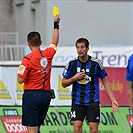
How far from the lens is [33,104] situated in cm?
838

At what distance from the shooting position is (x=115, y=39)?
21.6 m

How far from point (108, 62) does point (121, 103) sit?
4.90 metres

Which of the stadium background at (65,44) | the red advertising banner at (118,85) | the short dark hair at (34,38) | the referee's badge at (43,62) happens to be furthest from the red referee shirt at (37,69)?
the red advertising banner at (118,85)

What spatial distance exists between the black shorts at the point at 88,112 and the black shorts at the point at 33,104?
0.55 m

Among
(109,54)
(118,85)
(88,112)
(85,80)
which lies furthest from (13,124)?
(109,54)

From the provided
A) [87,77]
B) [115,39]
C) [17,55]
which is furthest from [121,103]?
[115,39]

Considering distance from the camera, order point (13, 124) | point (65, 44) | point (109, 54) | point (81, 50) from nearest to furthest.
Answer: point (81, 50) < point (13, 124) < point (109, 54) < point (65, 44)

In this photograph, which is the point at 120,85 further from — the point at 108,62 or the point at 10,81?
the point at 108,62

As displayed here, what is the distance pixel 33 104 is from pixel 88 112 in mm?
928

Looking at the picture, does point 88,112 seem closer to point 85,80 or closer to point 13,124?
point 85,80

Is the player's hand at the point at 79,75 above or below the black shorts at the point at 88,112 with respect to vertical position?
above

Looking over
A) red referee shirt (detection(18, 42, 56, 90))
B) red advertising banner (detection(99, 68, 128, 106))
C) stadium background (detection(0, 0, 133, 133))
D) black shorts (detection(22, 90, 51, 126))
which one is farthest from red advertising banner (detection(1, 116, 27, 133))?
red referee shirt (detection(18, 42, 56, 90))

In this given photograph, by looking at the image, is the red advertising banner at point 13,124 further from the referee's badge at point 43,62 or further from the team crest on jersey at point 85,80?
the referee's badge at point 43,62

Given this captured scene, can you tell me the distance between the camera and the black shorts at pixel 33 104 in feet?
27.5
